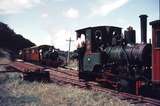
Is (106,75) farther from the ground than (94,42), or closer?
closer

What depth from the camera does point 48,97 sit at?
520 inches

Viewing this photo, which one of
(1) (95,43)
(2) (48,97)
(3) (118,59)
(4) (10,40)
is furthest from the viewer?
(4) (10,40)

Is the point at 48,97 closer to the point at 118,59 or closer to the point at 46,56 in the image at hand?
the point at 118,59

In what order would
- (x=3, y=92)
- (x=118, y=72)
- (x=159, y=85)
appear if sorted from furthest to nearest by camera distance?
1. (x=118, y=72)
2. (x=3, y=92)
3. (x=159, y=85)

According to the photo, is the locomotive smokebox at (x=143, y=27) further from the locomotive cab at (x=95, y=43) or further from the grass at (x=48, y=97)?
the grass at (x=48, y=97)

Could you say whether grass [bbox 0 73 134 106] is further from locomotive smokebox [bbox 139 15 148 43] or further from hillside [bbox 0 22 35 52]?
hillside [bbox 0 22 35 52]

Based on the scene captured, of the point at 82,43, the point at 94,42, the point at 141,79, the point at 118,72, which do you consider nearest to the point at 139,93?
the point at 141,79

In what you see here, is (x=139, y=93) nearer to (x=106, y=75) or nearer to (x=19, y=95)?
(x=106, y=75)

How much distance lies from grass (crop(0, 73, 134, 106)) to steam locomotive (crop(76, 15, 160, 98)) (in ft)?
5.08

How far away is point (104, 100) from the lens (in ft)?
42.5

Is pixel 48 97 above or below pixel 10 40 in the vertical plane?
below

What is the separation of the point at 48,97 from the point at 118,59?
4.64m

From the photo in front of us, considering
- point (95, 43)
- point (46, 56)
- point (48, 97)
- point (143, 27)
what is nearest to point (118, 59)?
A: point (143, 27)

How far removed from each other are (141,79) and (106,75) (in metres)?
2.81
